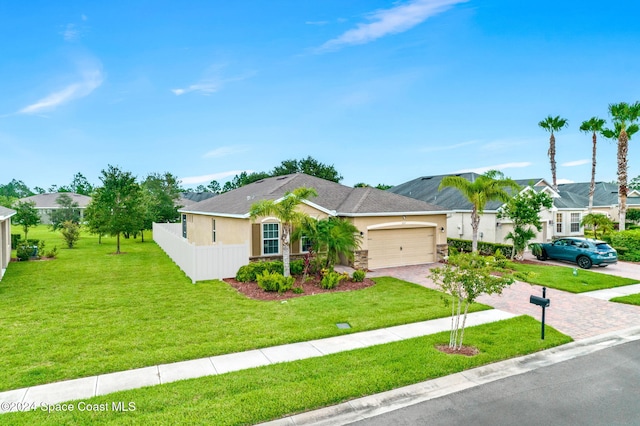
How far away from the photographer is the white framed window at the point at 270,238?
16.8 metres

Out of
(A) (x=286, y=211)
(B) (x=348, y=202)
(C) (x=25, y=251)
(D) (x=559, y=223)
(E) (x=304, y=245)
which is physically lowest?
(C) (x=25, y=251)

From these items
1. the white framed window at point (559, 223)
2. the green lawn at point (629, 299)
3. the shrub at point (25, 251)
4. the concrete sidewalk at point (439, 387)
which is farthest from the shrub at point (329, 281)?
the white framed window at point (559, 223)

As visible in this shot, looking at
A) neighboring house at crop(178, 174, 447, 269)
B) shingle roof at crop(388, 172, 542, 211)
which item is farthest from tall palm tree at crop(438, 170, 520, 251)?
shingle roof at crop(388, 172, 542, 211)

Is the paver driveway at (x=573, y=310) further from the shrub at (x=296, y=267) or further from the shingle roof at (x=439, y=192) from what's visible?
the shingle roof at (x=439, y=192)

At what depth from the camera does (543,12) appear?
1703 cm

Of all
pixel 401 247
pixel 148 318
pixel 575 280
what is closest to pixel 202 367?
pixel 148 318

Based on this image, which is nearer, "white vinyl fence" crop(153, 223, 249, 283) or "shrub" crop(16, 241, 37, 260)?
"white vinyl fence" crop(153, 223, 249, 283)

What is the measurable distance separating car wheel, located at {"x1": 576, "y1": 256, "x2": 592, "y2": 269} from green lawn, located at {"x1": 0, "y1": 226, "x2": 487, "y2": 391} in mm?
10338

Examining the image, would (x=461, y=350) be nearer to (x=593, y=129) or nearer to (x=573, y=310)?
(x=573, y=310)

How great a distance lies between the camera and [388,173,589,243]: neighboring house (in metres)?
23.8

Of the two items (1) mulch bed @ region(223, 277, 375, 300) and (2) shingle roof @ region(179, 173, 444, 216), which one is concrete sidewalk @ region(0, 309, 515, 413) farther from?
(2) shingle roof @ region(179, 173, 444, 216)

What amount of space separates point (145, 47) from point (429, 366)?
20.4 m

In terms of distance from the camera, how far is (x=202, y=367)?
689 cm

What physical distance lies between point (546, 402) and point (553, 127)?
124 feet
